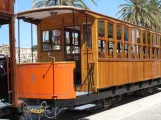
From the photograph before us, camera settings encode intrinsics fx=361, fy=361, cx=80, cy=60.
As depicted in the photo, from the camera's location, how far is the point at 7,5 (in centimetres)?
612

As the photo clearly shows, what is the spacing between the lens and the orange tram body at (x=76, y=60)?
955cm

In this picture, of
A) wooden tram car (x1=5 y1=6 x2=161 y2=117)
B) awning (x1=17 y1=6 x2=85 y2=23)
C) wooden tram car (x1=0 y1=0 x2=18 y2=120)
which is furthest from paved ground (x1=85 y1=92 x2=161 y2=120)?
wooden tram car (x1=0 y1=0 x2=18 y2=120)

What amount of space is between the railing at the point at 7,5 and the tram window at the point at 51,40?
551 cm

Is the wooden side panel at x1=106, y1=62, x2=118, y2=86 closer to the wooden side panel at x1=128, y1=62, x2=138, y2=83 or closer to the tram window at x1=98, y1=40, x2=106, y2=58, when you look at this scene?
the tram window at x1=98, y1=40, x2=106, y2=58

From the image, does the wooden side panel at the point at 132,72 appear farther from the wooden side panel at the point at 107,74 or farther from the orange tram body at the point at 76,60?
the wooden side panel at the point at 107,74

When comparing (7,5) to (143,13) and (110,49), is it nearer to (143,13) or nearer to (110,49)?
(110,49)

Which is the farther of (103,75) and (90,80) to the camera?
(103,75)

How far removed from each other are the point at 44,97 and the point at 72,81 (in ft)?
2.81

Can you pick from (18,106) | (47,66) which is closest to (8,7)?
(18,106)

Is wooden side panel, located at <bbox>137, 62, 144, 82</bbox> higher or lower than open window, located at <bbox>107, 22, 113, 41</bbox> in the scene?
lower

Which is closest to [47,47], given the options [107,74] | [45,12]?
[45,12]

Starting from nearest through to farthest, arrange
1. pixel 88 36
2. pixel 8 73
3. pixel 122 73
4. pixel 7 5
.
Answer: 1. pixel 7 5
2. pixel 8 73
3. pixel 88 36
4. pixel 122 73

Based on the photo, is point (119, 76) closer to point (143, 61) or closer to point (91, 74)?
point (91, 74)

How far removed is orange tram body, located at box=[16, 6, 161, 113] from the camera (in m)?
9.55
